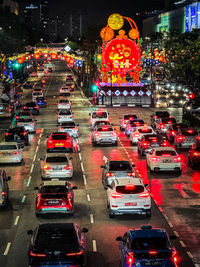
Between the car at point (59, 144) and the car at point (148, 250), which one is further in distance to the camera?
the car at point (59, 144)

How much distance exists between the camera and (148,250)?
13.6m

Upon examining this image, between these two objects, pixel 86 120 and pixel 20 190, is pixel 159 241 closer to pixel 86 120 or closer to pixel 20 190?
pixel 20 190

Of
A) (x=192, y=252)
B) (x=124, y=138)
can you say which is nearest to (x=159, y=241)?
(x=192, y=252)

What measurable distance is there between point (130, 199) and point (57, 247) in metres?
7.46

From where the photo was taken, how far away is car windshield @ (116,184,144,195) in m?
21.4

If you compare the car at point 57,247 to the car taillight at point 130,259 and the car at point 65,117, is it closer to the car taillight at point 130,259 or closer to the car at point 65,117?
the car taillight at point 130,259

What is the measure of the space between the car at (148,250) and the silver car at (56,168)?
1516cm


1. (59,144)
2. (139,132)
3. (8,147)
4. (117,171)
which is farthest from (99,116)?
(117,171)

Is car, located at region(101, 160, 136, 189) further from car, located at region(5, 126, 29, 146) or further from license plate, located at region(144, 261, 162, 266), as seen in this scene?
car, located at region(5, 126, 29, 146)

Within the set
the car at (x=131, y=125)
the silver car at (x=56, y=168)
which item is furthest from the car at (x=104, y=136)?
the silver car at (x=56, y=168)

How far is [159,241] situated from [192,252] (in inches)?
155

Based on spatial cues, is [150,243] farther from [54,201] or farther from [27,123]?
[27,123]

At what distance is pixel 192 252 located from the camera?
57.6 ft

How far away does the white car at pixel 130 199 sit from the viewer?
21.3 m
